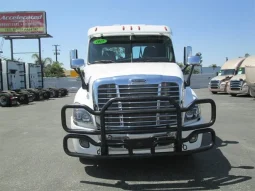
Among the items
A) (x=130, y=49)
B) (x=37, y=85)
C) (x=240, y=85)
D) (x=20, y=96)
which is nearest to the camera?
(x=130, y=49)

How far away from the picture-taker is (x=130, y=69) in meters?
5.70

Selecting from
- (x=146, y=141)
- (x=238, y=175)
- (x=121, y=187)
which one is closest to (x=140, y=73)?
(x=146, y=141)

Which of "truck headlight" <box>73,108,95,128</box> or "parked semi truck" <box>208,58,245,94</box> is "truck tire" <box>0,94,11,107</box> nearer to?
"truck headlight" <box>73,108,95,128</box>

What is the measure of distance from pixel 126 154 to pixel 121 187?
49 cm

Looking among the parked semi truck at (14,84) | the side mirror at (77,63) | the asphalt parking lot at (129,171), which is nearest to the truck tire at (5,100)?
the parked semi truck at (14,84)

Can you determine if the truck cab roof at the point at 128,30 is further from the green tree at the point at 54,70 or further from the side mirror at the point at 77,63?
the green tree at the point at 54,70

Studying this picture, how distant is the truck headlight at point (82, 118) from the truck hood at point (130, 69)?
0.58 metres

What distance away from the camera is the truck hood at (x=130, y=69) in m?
5.42

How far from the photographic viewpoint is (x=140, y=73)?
5.34 meters

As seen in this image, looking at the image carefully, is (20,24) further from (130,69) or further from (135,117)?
(135,117)

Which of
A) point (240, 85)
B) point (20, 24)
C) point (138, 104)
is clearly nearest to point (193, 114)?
point (138, 104)

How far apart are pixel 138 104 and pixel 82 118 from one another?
92 cm

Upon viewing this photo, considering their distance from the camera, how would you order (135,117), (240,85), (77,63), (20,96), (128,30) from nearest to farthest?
(135,117) → (77,63) → (128,30) → (20,96) → (240,85)

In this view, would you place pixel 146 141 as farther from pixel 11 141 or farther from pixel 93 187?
pixel 11 141
